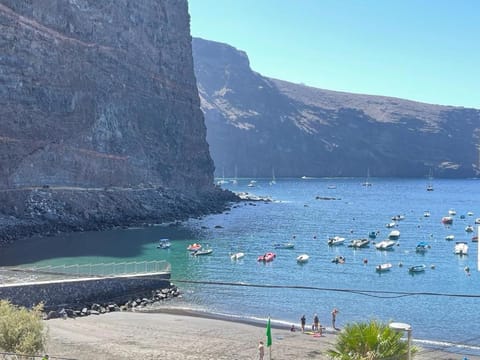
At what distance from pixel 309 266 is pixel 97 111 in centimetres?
5978

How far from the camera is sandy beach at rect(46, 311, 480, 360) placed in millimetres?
34031

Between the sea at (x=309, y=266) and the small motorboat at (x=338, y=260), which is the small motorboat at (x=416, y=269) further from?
the small motorboat at (x=338, y=260)

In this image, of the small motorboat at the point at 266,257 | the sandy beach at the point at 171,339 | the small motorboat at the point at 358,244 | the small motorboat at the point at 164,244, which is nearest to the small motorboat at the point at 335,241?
the small motorboat at the point at 358,244

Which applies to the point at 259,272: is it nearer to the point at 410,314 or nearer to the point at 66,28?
the point at 410,314

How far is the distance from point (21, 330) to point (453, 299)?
39042 millimetres

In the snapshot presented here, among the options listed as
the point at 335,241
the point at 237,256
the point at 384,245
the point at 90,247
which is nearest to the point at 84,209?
the point at 90,247

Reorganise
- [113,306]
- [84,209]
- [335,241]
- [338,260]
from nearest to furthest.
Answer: [113,306], [338,260], [335,241], [84,209]

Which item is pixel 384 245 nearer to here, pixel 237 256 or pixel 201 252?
pixel 237 256

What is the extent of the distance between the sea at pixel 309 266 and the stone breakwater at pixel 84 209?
12.0 ft

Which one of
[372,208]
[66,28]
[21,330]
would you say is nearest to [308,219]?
[372,208]

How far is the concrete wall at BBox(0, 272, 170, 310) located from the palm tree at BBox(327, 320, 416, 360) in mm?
24660

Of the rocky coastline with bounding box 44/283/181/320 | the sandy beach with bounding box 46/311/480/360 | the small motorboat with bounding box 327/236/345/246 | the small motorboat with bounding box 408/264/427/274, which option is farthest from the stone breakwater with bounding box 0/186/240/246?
the small motorboat with bounding box 408/264/427/274

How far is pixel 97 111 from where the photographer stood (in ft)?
377

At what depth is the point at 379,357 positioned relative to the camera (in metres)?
16.1
